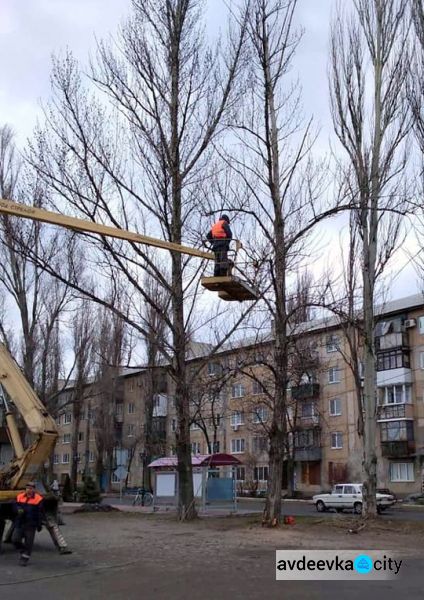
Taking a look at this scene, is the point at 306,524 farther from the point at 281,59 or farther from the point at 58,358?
the point at 58,358

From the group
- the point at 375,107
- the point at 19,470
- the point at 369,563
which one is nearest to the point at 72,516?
the point at 19,470

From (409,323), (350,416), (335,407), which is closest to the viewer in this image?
(409,323)

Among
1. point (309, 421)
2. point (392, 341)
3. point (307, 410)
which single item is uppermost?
point (392, 341)

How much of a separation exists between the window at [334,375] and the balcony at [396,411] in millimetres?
5718

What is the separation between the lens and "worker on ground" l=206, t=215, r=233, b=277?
1206cm

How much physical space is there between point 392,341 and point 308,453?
39.8 ft

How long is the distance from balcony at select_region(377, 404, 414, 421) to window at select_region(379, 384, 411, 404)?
1.46 ft

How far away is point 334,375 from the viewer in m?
55.3

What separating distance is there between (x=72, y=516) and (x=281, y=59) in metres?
18.2

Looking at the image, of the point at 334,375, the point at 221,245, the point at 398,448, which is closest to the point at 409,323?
the point at 334,375

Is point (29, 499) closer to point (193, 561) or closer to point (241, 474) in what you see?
point (193, 561)

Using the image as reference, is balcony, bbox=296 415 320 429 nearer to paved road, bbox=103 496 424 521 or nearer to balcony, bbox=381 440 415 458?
balcony, bbox=381 440 415 458

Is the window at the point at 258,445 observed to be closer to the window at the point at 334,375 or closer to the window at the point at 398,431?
the window at the point at 334,375

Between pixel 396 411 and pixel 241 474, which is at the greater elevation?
pixel 396 411
